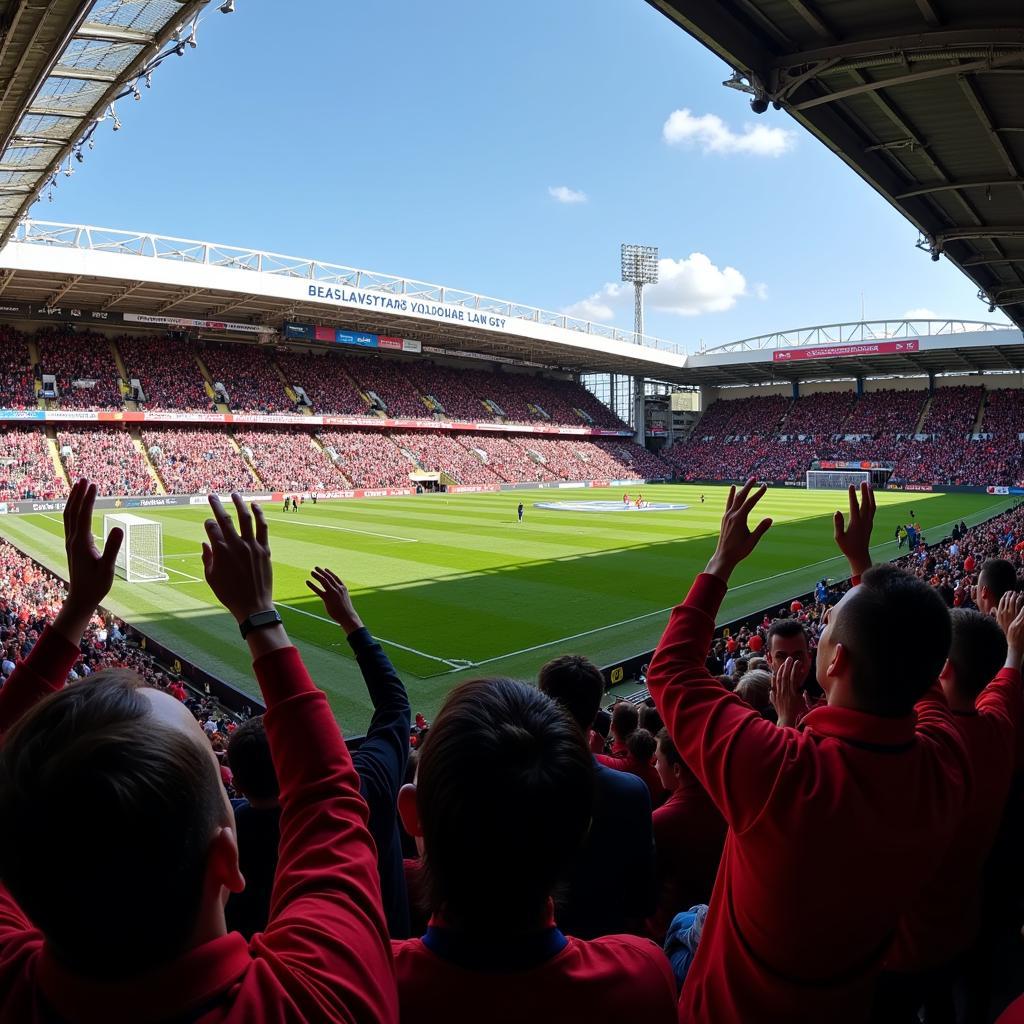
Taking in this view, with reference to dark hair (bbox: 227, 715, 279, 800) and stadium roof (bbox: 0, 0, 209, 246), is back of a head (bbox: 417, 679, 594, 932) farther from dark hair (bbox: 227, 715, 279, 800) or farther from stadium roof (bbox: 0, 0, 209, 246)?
stadium roof (bbox: 0, 0, 209, 246)

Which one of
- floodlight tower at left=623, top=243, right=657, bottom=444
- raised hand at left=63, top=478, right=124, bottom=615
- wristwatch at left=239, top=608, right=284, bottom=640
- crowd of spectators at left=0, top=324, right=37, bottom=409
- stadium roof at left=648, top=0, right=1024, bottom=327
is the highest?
floodlight tower at left=623, top=243, right=657, bottom=444

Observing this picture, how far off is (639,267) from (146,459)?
62.3 meters

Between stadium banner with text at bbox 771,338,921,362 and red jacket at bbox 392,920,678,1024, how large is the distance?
6874cm

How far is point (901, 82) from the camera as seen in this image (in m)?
8.92

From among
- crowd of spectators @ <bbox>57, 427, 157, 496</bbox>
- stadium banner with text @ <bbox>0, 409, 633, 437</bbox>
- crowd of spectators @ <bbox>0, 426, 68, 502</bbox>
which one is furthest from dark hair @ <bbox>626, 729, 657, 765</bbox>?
stadium banner with text @ <bbox>0, 409, 633, 437</bbox>

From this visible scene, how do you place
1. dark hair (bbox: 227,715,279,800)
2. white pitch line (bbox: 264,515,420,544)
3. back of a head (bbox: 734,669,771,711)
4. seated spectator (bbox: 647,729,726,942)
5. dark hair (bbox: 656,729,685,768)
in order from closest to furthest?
1. dark hair (bbox: 227,715,279,800)
2. seated spectator (bbox: 647,729,726,942)
3. dark hair (bbox: 656,729,685,768)
4. back of a head (bbox: 734,669,771,711)
5. white pitch line (bbox: 264,515,420,544)

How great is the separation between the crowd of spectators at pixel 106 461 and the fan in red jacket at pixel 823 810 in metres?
48.9

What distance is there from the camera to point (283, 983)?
122cm

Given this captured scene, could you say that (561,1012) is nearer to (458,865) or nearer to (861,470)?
(458,865)

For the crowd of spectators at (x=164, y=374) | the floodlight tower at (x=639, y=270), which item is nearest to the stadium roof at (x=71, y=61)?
the crowd of spectators at (x=164, y=374)

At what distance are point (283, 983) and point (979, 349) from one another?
7005 centimetres

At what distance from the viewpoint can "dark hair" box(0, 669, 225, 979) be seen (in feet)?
3.71

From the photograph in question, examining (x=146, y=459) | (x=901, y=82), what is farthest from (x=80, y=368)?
(x=901, y=82)

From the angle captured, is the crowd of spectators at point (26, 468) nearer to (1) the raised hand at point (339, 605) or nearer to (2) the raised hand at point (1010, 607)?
(1) the raised hand at point (339, 605)
